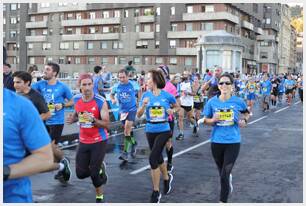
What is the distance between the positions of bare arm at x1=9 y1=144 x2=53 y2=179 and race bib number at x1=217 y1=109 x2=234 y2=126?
161 inches

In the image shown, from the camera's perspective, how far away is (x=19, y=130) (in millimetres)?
Result: 2912

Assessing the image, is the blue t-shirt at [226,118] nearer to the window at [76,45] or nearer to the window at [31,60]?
the window at [76,45]

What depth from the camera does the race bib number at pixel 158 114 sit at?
7435 millimetres

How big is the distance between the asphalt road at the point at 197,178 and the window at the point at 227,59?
26.6m

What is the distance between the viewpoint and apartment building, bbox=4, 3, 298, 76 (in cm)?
6625

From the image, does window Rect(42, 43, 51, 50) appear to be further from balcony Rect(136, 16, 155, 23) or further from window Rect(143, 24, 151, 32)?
window Rect(143, 24, 151, 32)

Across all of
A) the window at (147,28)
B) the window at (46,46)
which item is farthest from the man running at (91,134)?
the window at (46,46)

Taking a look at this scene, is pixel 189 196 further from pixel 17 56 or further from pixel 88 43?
pixel 17 56

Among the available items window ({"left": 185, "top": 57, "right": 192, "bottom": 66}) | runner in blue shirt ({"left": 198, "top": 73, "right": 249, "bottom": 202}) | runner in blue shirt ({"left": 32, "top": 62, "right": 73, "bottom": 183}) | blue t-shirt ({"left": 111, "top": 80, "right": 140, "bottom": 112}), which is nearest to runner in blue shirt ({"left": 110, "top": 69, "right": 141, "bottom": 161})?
blue t-shirt ({"left": 111, "top": 80, "right": 140, "bottom": 112})

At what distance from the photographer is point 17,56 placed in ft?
270

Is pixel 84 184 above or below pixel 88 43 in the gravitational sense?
below

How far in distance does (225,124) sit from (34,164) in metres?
4.20

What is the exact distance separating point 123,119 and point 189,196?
3.82m

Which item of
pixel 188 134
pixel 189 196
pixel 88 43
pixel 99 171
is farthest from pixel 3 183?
pixel 88 43
